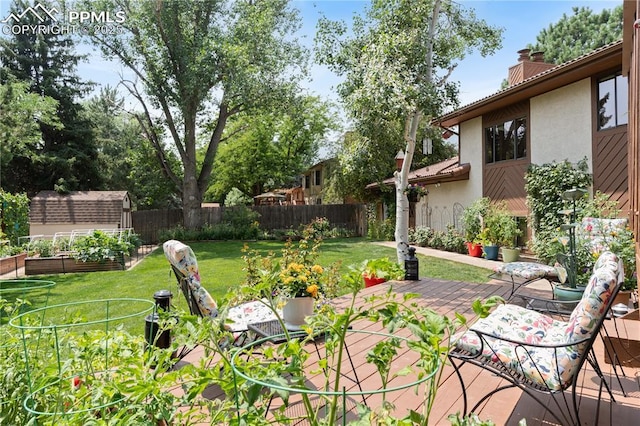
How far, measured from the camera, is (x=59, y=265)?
31.3ft

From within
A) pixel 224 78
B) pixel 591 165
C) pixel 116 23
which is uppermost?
pixel 116 23

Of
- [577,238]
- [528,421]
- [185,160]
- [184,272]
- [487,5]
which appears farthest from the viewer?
[185,160]

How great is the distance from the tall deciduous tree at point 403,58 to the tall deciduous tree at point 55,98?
53.5ft

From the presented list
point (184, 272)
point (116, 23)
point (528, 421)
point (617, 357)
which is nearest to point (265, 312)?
point (184, 272)

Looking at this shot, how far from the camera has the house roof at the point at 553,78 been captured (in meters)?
7.93

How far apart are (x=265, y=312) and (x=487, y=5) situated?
8.60m

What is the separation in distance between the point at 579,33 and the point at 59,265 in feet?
97.8

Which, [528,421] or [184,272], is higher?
[184,272]

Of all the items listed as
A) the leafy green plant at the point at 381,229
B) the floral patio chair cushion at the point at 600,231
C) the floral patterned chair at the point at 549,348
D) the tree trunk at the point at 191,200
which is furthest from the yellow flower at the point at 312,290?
the tree trunk at the point at 191,200

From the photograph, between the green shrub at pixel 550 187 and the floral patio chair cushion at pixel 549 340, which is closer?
the floral patio chair cushion at pixel 549 340

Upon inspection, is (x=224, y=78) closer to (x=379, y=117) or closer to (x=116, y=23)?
(x=116, y=23)

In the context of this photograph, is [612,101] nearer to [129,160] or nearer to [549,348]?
[549,348]

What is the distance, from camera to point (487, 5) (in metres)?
8.71

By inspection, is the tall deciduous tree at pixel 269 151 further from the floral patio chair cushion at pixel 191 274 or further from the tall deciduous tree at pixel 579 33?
the floral patio chair cushion at pixel 191 274
